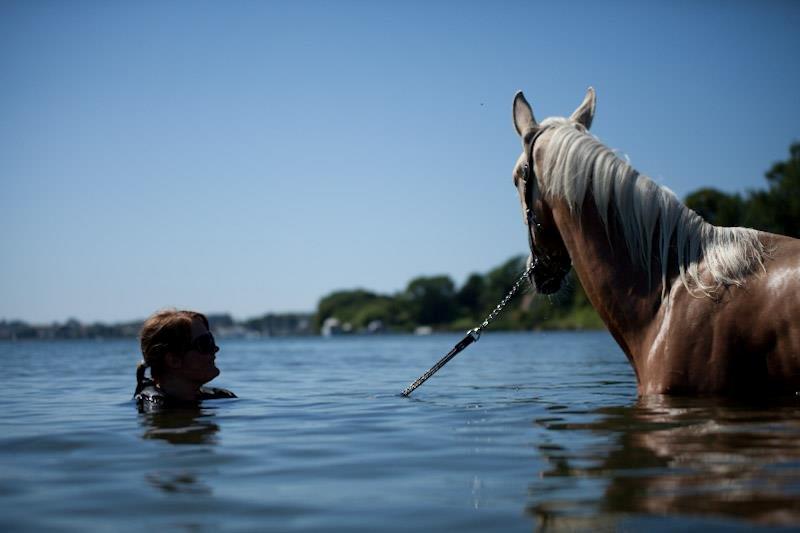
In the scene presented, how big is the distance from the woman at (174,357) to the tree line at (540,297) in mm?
3048

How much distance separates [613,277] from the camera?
5879mm

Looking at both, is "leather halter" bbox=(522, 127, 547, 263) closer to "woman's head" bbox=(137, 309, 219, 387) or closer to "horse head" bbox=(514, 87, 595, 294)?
"horse head" bbox=(514, 87, 595, 294)

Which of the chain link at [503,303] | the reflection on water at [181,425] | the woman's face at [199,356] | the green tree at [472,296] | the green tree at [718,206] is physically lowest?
the reflection on water at [181,425]

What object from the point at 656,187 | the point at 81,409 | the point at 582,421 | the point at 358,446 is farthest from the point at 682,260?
the point at 81,409

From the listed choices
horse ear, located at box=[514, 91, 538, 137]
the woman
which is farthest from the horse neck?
the woman

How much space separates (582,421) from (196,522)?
322 cm

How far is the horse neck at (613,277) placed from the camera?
575cm

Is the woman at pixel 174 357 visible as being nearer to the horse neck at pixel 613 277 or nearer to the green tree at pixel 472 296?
the horse neck at pixel 613 277

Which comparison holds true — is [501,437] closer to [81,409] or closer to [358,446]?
[358,446]

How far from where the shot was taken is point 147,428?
5863 mm

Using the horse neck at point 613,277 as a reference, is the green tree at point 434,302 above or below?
above

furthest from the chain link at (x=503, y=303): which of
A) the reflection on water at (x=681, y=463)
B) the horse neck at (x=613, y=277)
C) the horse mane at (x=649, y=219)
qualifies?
the reflection on water at (x=681, y=463)

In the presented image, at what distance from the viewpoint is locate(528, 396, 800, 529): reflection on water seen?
2.85m

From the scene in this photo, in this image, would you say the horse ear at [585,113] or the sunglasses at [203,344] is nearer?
the horse ear at [585,113]
